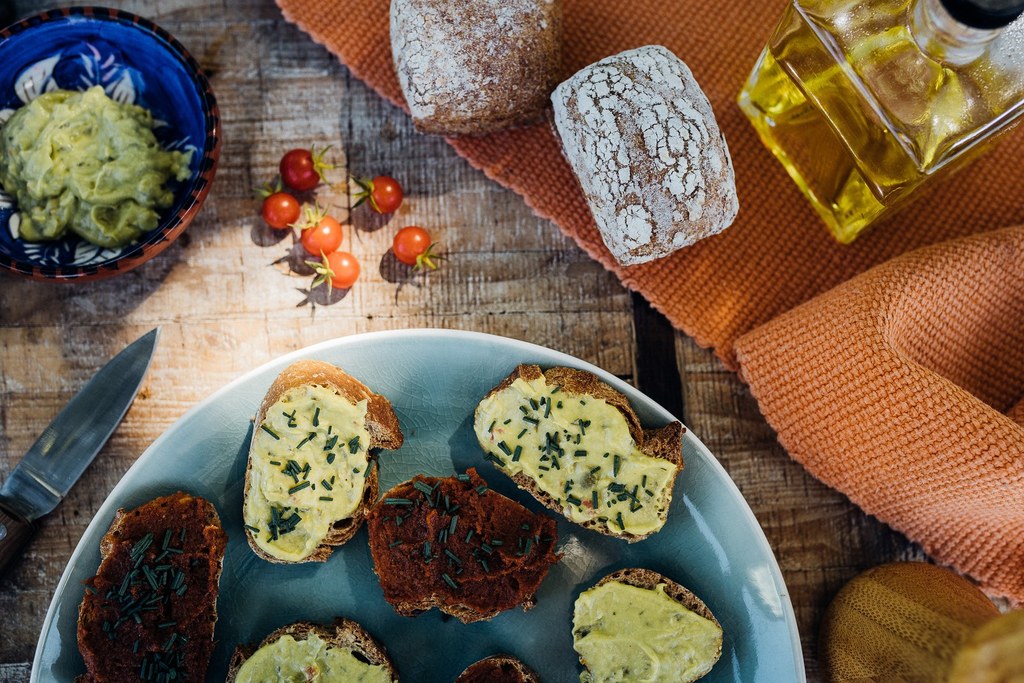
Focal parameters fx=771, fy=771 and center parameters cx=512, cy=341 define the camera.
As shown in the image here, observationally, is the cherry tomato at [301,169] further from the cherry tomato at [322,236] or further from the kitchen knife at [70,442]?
the kitchen knife at [70,442]

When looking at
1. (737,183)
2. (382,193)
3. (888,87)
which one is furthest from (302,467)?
(888,87)

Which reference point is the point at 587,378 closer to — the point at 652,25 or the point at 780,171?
the point at 780,171

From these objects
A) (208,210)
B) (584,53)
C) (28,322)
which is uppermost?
(584,53)

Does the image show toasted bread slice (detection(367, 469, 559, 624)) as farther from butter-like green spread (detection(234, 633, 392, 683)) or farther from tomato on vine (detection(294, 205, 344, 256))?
tomato on vine (detection(294, 205, 344, 256))

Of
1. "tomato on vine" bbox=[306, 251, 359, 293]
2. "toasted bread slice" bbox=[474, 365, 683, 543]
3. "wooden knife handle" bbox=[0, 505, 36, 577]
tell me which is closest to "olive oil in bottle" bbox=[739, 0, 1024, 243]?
"toasted bread slice" bbox=[474, 365, 683, 543]

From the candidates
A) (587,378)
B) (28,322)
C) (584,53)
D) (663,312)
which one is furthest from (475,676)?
(584,53)

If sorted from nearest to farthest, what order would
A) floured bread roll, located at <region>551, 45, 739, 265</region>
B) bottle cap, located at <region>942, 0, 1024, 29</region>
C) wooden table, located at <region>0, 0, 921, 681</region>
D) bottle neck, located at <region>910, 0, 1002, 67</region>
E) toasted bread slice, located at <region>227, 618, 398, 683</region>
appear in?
bottle cap, located at <region>942, 0, 1024, 29</region> → bottle neck, located at <region>910, 0, 1002, 67</region> → floured bread roll, located at <region>551, 45, 739, 265</region> → toasted bread slice, located at <region>227, 618, 398, 683</region> → wooden table, located at <region>0, 0, 921, 681</region>

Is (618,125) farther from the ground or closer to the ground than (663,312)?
farther from the ground
